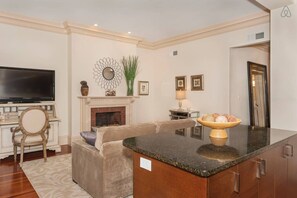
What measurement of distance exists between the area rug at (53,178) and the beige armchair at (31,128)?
15.1 inches

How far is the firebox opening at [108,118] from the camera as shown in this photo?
5602 mm

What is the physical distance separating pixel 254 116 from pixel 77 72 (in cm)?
462

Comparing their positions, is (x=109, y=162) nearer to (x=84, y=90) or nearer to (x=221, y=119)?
(x=221, y=119)

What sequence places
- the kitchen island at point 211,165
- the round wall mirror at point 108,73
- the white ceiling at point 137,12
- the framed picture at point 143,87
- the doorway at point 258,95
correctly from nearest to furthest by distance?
the kitchen island at point 211,165
the white ceiling at point 137,12
the doorway at point 258,95
the round wall mirror at point 108,73
the framed picture at point 143,87

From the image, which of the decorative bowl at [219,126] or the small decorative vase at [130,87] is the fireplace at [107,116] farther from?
the decorative bowl at [219,126]

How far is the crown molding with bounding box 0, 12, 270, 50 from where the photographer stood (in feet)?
14.3

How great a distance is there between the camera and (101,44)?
216 inches

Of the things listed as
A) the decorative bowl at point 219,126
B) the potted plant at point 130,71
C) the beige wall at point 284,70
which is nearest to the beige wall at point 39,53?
the potted plant at point 130,71

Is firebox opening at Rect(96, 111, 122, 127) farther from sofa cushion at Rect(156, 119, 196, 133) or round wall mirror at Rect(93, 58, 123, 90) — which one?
sofa cushion at Rect(156, 119, 196, 133)

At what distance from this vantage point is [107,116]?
5762 mm

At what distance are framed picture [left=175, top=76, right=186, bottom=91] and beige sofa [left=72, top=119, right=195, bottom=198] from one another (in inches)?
131

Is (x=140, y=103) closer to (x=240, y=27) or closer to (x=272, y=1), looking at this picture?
(x=240, y=27)

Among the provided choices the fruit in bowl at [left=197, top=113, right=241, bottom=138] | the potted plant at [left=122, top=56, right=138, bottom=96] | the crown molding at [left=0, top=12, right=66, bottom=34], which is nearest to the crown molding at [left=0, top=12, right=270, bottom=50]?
the crown molding at [left=0, top=12, right=66, bottom=34]

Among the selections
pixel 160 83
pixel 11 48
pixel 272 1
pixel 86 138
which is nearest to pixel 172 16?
pixel 272 1
